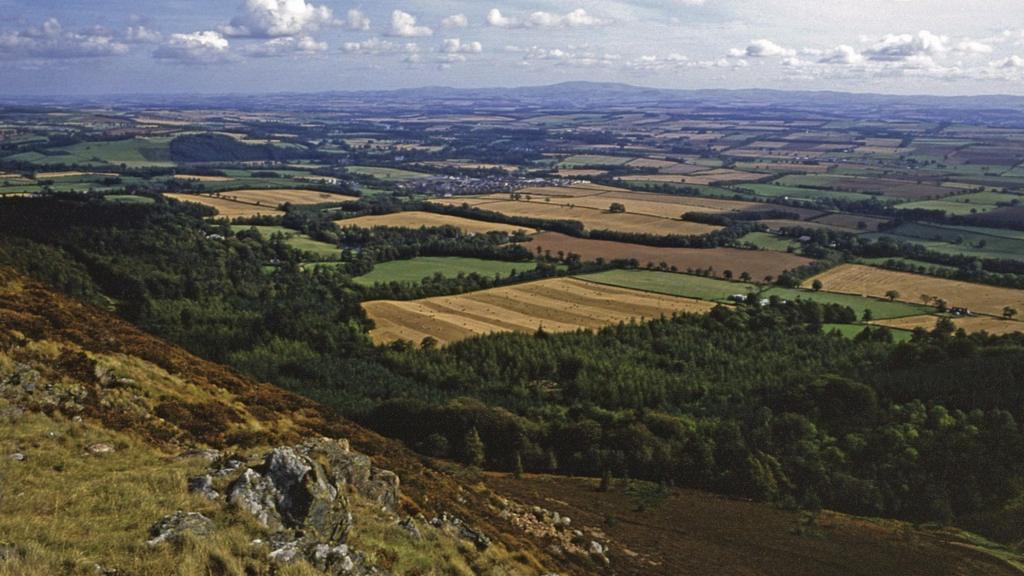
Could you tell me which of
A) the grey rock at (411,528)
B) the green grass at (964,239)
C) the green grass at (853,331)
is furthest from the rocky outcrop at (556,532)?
the green grass at (964,239)

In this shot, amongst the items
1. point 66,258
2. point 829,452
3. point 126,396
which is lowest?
point 829,452

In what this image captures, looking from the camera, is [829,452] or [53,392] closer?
[53,392]

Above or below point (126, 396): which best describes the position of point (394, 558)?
below

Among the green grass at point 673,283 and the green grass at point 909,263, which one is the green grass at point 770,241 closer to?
the green grass at point 909,263

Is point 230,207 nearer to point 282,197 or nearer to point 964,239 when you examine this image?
point 282,197

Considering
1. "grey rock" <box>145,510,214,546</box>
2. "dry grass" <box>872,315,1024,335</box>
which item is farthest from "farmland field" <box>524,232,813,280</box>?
"grey rock" <box>145,510,214,546</box>

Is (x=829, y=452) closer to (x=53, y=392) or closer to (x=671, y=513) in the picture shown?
(x=671, y=513)

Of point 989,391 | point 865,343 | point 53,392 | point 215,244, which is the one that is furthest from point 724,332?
point 215,244
